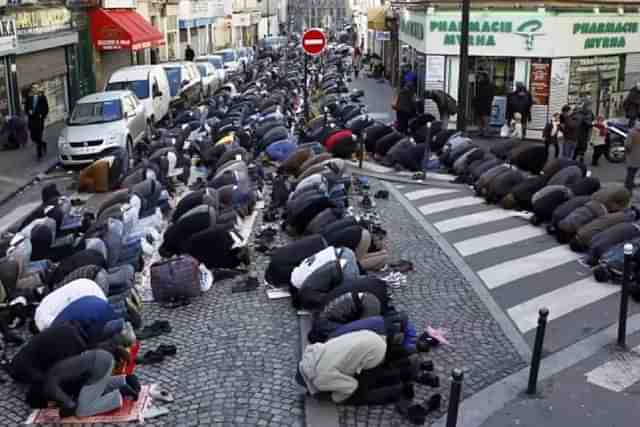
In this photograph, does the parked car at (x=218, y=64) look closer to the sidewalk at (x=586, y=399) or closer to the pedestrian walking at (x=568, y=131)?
the pedestrian walking at (x=568, y=131)

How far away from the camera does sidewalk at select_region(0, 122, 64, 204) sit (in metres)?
17.5

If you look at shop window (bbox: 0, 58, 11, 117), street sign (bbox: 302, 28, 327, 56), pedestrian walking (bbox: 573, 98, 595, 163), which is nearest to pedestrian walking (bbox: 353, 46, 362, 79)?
shop window (bbox: 0, 58, 11, 117)

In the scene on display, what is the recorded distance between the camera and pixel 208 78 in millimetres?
34281

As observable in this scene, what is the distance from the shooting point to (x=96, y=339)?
794cm

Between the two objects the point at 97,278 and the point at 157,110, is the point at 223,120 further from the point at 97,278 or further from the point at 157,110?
the point at 97,278

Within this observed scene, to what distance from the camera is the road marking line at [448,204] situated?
14.5 meters

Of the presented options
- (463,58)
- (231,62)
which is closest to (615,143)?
(463,58)

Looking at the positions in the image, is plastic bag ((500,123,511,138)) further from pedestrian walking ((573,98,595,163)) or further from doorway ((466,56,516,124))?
pedestrian walking ((573,98,595,163))

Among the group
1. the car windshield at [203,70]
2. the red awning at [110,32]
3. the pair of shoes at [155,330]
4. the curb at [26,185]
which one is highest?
the red awning at [110,32]

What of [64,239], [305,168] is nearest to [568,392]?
[64,239]

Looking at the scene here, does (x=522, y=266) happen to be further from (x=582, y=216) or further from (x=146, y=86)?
(x=146, y=86)

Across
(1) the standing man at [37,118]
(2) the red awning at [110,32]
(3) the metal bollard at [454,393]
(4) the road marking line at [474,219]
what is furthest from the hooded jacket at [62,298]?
(2) the red awning at [110,32]

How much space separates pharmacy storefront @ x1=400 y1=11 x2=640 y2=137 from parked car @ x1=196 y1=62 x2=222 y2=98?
37.5 ft

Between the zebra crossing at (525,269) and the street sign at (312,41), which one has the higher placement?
the street sign at (312,41)
